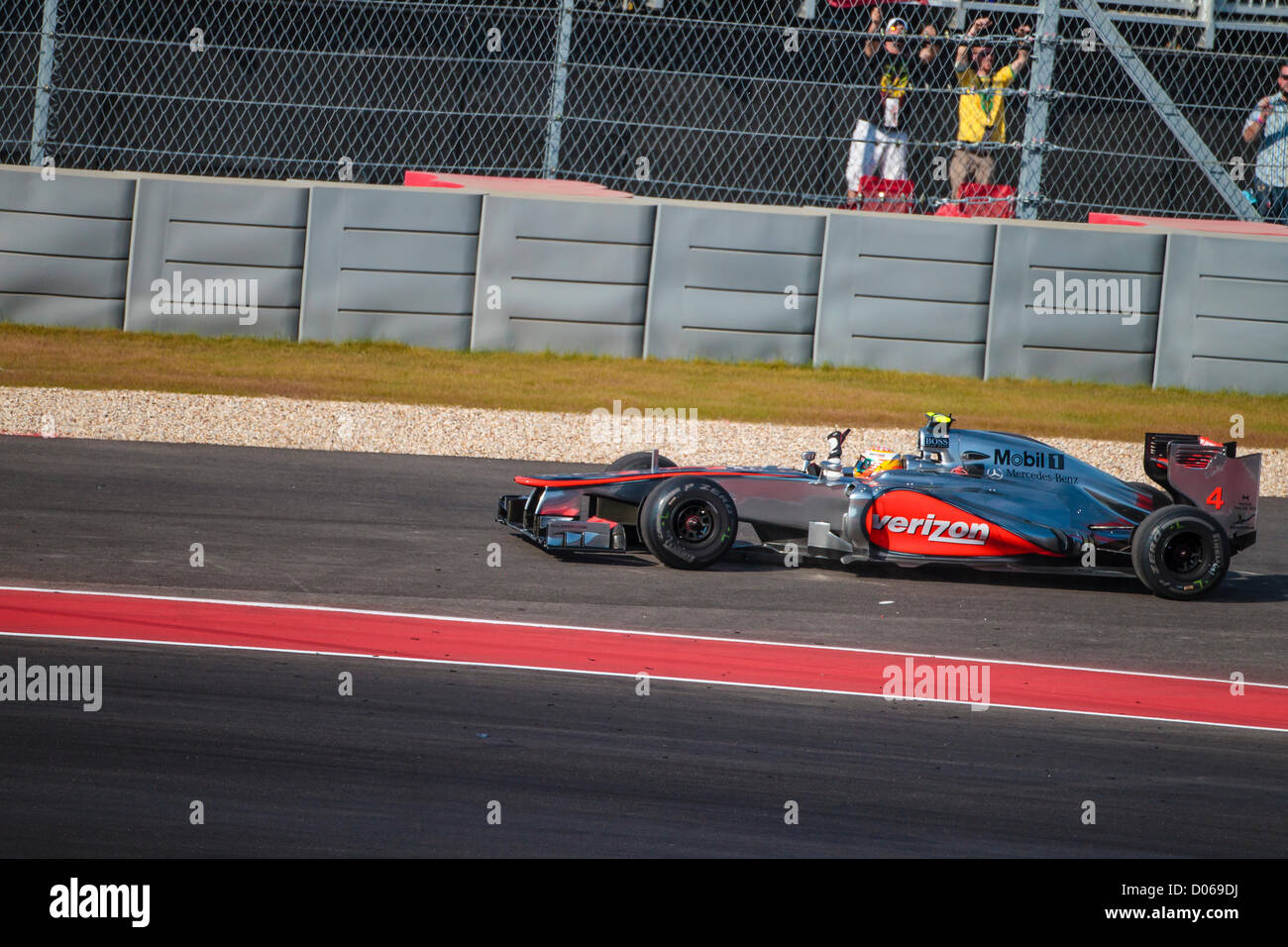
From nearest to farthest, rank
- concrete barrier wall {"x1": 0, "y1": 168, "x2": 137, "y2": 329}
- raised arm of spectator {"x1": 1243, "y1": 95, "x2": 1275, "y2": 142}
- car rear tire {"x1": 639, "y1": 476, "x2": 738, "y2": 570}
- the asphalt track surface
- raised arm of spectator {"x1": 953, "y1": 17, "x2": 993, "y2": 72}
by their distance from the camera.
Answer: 1. the asphalt track surface
2. car rear tire {"x1": 639, "y1": 476, "x2": 738, "y2": 570}
3. concrete barrier wall {"x1": 0, "y1": 168, "x2": 137, "y2": 329}
4. raised arm of spectator {"x1": 953, "y1": 17, "x2": 993, "y2": 72}
5. raised arm of spectator {"x1": 1243, "y1": 95, "x2": 1275, "y2": 142}

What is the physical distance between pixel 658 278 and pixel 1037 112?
3.97 m

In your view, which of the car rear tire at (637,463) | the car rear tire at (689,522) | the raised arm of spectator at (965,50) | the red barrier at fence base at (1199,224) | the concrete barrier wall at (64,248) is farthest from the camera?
the red barrier at fence base at (1199,224)

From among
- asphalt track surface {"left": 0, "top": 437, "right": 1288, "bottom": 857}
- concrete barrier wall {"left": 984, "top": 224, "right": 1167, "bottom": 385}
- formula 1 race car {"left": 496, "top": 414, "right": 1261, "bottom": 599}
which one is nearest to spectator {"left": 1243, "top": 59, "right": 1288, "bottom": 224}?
concrete barrier wall {"left": 984, "top": 224, "right": 1167, "bottom": 385}

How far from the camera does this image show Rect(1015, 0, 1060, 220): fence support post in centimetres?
1402

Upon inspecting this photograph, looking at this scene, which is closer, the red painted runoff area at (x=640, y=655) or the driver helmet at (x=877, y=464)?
the red painted runoff area at (x=640, y=655)

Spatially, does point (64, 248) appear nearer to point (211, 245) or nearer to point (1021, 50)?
point (211, 245)

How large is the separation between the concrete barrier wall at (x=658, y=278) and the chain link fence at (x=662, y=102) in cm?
75

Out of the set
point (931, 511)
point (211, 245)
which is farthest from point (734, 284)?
point (931, 511)

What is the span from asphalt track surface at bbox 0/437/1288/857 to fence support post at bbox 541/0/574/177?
21.0 feet

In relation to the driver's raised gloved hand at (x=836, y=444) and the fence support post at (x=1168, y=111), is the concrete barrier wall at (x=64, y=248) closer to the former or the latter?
the driver's raised gloved hand at (x=836, y=444)

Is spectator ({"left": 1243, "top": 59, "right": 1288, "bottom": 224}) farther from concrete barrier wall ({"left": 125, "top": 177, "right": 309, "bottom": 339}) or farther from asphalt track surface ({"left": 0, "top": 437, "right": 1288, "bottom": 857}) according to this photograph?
concrete barrier wall ({"left": 125, "top": 177, "right": 309, "bottom": 339})

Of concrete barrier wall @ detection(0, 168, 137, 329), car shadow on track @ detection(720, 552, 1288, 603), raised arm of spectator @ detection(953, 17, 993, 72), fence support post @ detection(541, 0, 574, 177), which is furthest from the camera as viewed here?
raised arm of spectator @ detection(953, 17, 993, 72)

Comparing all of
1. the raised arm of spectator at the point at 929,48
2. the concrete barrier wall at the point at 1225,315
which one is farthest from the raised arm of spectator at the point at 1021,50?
the concrete barrier wall at the point at 1225,315

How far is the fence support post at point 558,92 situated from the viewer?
1398 centimetres
